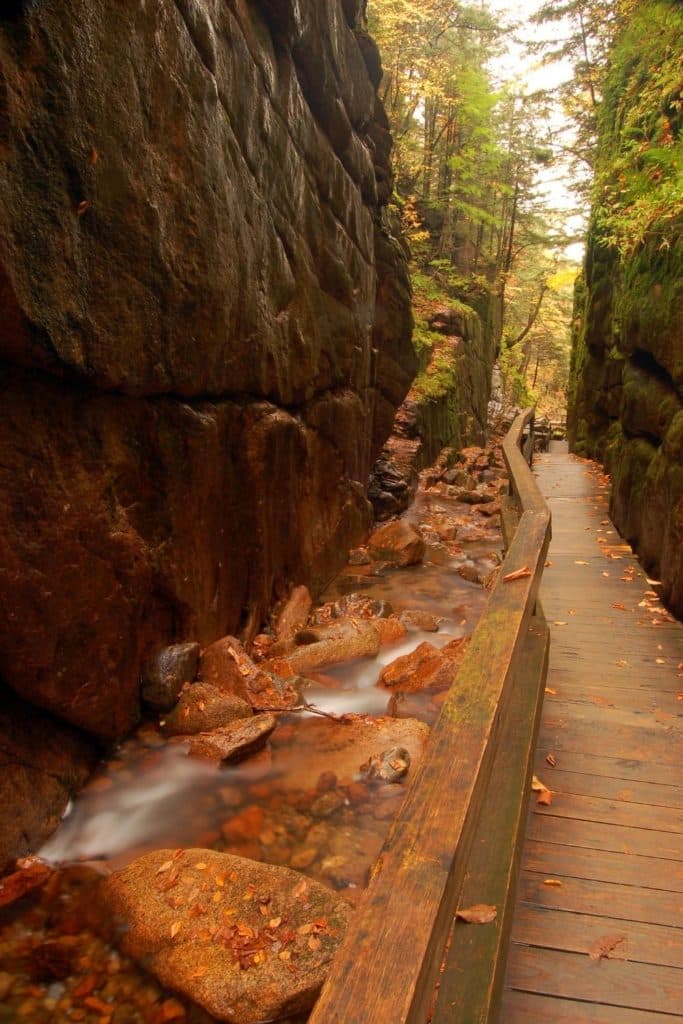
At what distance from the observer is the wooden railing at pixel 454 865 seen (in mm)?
1305

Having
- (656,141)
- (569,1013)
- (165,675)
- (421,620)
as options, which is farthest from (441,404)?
(569,1013)

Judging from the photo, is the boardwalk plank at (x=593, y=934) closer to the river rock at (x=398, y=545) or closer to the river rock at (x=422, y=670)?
the river rock at (x=422, y=670)

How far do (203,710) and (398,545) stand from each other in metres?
6.13

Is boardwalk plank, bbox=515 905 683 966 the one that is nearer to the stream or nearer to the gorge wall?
the stream

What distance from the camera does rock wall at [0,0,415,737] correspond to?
363 centimetres

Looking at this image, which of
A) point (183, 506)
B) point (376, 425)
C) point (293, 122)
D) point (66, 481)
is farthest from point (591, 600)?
point (376, 425)

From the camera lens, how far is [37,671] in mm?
4051

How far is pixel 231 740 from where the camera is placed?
4.96 meters

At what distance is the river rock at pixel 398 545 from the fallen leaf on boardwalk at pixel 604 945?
7.95 m

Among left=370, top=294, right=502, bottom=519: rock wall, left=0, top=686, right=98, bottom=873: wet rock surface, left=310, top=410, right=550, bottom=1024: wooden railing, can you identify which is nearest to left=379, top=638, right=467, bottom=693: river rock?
left=310, top=410, right=550, bottom=1024: wooden railing

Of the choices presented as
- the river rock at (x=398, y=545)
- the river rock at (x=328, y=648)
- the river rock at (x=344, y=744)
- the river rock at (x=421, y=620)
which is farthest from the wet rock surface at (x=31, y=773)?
the river rock at (x=398, y=545)

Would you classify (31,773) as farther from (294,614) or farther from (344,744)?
(294,614)

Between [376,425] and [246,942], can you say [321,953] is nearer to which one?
[246,942]

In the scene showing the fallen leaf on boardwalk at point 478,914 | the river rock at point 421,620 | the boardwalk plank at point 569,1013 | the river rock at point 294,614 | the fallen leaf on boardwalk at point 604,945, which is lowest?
the river rock at point 421,620
